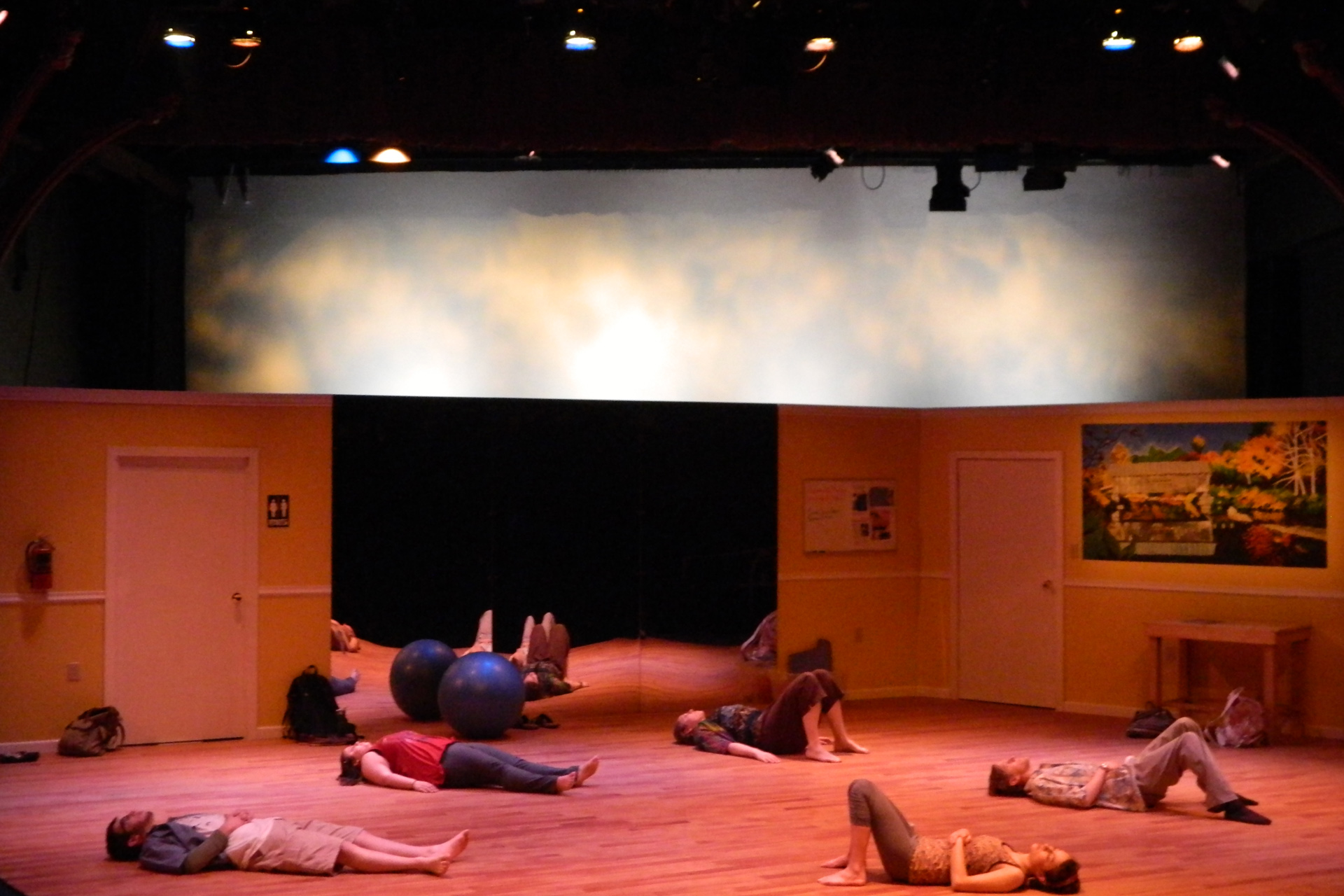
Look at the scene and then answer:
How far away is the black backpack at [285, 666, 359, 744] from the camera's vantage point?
927 cm

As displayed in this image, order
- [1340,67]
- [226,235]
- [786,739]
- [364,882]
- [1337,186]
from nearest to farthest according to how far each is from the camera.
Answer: [364,882], [1337,186], [1340,67], [786,739], [226,235]

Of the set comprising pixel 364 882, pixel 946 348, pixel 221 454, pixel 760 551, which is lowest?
pixel 364 882

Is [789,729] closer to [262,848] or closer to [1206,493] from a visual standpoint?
[262,848]

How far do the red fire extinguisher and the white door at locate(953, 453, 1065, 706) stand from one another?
6.94 metres

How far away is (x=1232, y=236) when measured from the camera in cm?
1169

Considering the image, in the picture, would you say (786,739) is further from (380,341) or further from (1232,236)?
(1232,236)

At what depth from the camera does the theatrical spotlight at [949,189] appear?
1055 centimetres

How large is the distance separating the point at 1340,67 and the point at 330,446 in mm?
6925

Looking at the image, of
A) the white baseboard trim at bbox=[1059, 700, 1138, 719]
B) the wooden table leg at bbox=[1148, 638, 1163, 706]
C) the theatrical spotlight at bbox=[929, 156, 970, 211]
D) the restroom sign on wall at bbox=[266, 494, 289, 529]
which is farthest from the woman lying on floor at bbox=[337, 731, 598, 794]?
the theatrical spotlight at bbox=[929, 156, 970, 211]

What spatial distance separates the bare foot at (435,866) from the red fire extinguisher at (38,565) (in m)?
4.33

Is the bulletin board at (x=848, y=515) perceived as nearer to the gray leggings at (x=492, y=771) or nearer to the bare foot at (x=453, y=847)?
the gray leggings at (x=492, y=771)

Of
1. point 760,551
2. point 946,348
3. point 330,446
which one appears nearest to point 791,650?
point 760,551

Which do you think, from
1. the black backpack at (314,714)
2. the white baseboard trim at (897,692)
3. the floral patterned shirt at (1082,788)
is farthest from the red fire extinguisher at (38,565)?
the floral patterned shirt at (1082,788)

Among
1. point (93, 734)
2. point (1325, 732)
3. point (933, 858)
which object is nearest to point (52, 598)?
point (93, 734)
